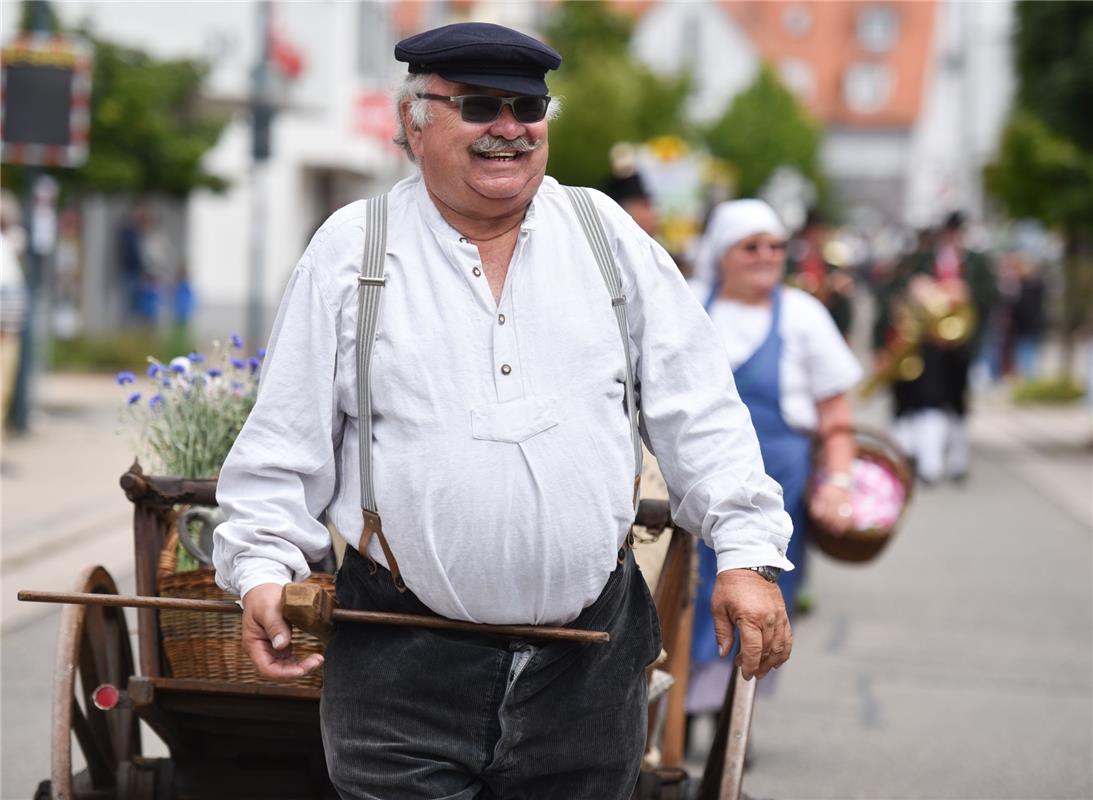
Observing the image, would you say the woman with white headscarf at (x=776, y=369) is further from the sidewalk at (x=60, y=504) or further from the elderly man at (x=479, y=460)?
the elderly man at (x=479, y=460)

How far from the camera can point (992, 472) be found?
15906mm

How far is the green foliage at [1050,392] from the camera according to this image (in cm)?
2294

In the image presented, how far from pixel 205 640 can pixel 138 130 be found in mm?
15598

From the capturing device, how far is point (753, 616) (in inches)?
116

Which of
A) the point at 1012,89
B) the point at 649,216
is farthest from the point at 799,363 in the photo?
the point at 1012,89

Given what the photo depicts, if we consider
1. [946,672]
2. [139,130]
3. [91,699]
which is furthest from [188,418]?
[139,130]

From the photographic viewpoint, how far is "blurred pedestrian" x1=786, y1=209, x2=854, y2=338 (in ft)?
43.6

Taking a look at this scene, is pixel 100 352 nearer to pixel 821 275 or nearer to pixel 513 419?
pixel 821 275

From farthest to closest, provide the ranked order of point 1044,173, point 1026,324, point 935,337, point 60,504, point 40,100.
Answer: point 1026,324
point 1044,173
point 935,337
point 40,100
point 60,504

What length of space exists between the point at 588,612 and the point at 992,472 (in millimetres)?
13390

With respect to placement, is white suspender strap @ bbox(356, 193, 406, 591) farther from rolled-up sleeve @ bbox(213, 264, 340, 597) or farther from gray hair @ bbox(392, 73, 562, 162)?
gray hair @ bbox(392, 73, 562, 162)

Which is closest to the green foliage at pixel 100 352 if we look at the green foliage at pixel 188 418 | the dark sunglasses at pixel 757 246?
the dark sunglasses at pixel 757 246

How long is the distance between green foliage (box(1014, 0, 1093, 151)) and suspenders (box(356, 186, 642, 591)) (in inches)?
569

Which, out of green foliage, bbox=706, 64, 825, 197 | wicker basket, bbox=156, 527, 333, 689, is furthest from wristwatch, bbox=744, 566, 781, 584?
green foliage, bbox=706, 64, 825, 197
